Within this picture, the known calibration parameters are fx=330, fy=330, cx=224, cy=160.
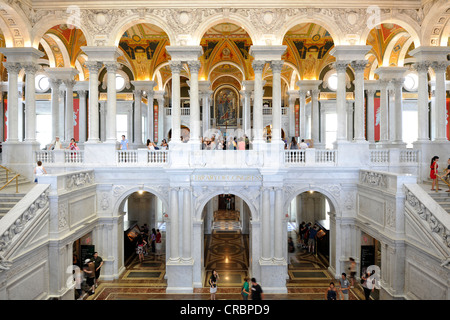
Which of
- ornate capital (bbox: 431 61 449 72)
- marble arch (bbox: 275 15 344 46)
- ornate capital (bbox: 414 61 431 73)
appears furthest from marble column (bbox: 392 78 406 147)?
marble arch (bbox: 275 15 344 46)

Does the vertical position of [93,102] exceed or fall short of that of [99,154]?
it exceeds it

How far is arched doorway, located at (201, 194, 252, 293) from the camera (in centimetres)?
1495

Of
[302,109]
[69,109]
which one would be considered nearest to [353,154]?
[302,109]

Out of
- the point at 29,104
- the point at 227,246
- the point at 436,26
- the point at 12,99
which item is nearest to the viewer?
the point at 436,26

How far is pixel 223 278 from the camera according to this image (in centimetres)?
1451

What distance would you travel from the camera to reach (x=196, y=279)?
13.9 meters

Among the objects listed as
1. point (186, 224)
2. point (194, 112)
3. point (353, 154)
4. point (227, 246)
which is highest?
point (194, 112)

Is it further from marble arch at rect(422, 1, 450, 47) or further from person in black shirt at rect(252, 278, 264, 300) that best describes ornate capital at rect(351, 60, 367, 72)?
person in black shirt at rect(252, 278, 264, 300)

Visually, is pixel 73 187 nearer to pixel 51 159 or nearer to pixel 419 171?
pixel 51 159

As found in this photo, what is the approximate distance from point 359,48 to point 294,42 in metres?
5.57

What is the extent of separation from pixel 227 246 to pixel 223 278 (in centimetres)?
458

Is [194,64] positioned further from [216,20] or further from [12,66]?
[12,66]

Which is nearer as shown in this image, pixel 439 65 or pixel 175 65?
pixel 175 65
